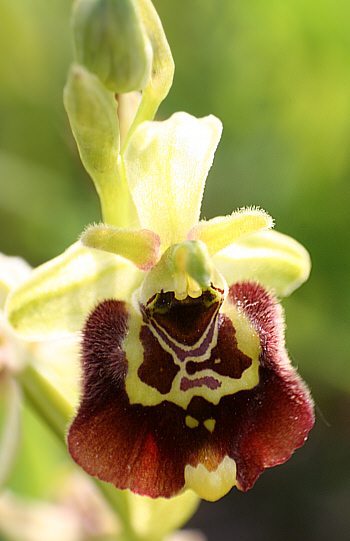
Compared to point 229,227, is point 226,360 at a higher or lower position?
lower

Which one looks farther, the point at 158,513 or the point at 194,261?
the point at 158,513

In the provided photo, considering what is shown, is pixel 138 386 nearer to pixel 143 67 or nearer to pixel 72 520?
pixel 143 67

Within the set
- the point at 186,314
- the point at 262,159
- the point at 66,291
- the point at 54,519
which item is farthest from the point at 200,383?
the point at 262,159

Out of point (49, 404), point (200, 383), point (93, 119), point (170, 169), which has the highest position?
point (93, 119)

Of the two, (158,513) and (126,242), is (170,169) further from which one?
(158,513)

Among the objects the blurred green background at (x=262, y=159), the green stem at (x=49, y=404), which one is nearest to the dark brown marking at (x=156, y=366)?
the green stem at (x=49, y=404)

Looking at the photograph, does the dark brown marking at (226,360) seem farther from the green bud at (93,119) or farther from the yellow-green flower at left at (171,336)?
the green bud at (93,119)

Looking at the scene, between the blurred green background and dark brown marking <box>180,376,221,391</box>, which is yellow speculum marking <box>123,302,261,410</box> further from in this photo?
Result: the blurred green background

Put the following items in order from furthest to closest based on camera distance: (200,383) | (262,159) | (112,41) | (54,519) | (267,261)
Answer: (262,159), (54,519), (267,261), (200,383), (112,41)

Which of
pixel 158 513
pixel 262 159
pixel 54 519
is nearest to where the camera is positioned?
pixel 158 513
